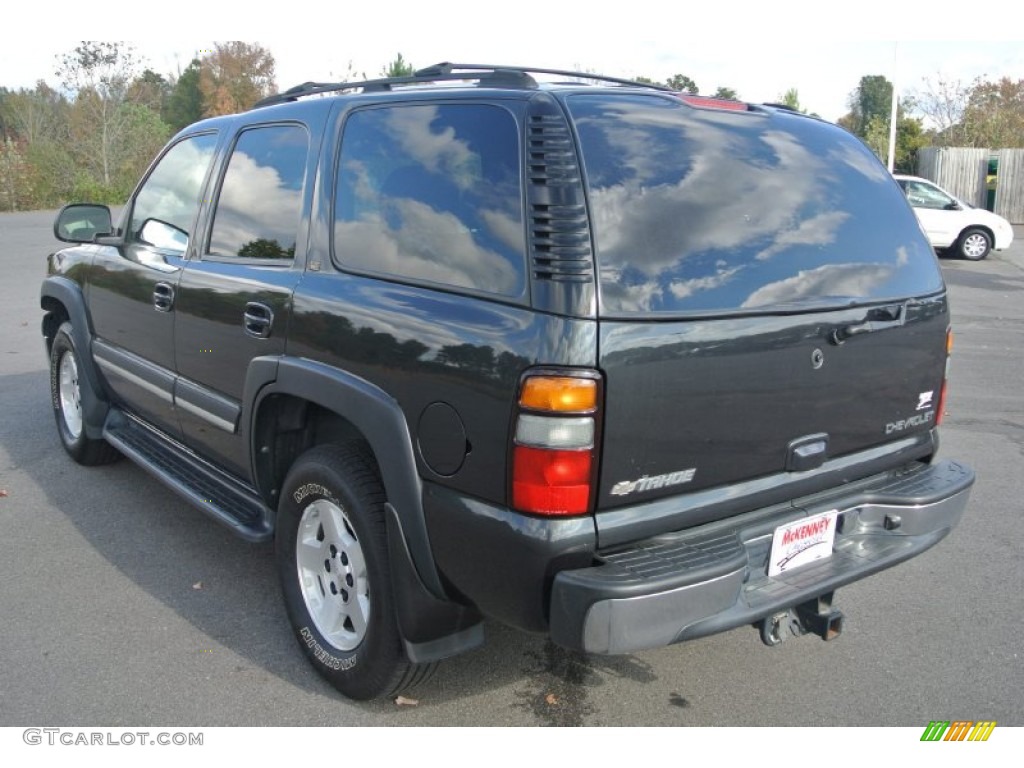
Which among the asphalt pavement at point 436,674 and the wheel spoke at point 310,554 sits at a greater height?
the wheel spoke at point 310,554

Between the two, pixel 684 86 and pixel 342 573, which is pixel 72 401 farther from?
pixel 684 86

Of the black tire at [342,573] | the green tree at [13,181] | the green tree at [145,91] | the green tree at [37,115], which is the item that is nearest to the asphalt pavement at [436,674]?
the black tire at [342,573]

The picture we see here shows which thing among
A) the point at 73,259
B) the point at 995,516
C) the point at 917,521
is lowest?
the point at 995,516

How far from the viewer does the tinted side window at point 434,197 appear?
8.64 feet

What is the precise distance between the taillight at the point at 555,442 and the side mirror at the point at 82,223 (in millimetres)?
3590

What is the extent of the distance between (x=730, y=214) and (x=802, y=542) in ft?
3.58

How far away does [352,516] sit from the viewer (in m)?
2.99

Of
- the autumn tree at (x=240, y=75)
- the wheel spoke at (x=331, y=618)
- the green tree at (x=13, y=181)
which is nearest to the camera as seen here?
the wheel spoke at (x=331, y=618)

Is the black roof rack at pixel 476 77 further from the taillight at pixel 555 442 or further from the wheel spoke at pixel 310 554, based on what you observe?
the wheel spoke at pixel 310 554

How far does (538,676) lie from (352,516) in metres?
0.99

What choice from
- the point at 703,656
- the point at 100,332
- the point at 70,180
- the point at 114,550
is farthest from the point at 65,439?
the point at 70,180
